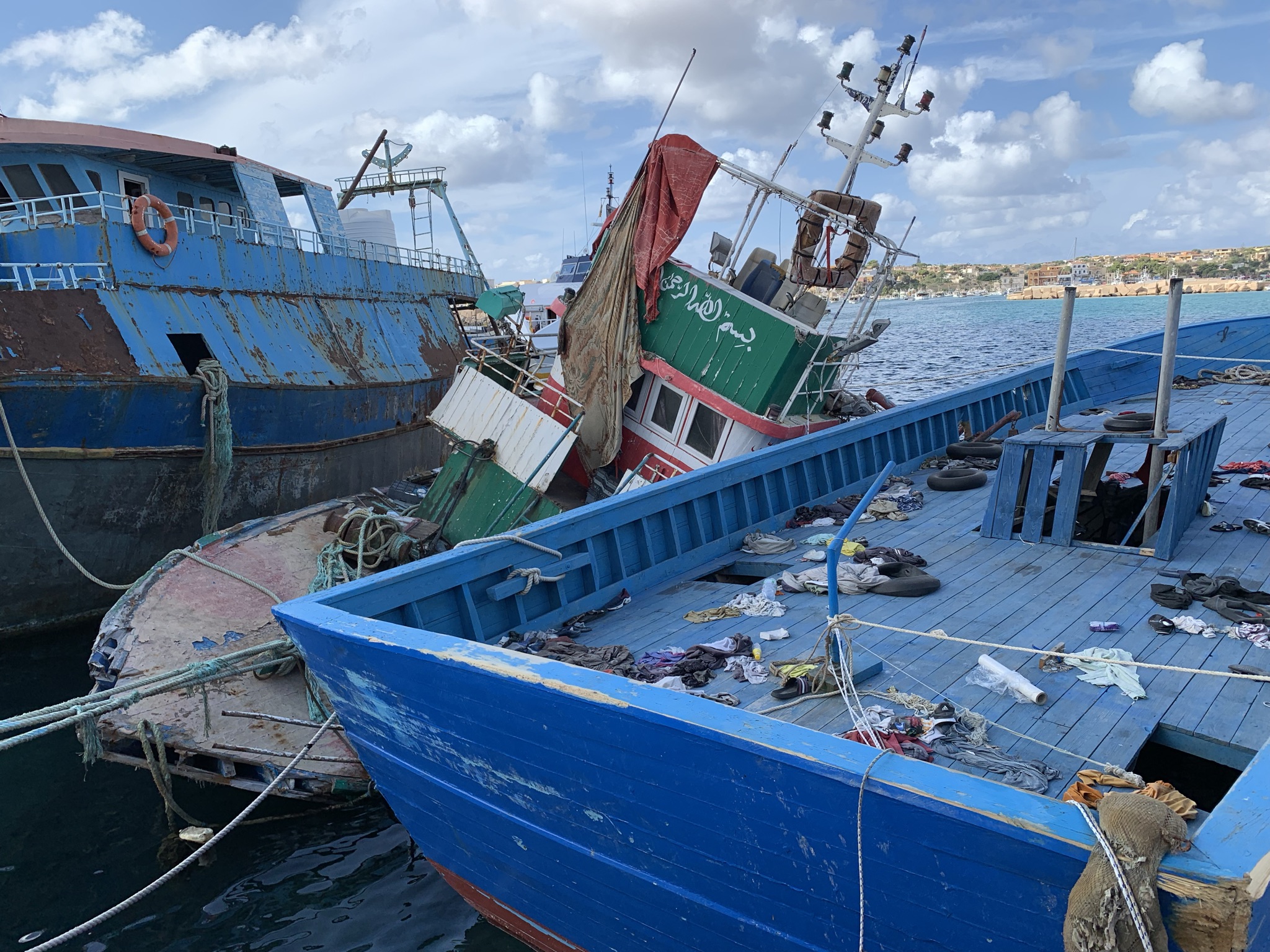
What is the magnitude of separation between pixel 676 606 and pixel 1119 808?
4.05 m

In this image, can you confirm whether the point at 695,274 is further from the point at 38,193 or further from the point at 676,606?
the point at 38,193

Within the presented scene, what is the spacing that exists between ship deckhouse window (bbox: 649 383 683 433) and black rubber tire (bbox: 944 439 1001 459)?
10.9 feet

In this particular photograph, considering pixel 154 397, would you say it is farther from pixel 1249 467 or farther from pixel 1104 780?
pixel 1249 467

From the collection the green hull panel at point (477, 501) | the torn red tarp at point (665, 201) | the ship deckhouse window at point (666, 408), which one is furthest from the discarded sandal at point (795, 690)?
the torn red tarp at point (665, 201)

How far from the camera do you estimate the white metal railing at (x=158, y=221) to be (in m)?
11.9

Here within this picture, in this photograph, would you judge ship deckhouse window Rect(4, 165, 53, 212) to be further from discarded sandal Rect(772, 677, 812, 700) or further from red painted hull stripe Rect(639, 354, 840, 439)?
discarded sandal Rect(772, 677, 812, 700)

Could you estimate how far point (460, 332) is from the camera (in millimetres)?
21500

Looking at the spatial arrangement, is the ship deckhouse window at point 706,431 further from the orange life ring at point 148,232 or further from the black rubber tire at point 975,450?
the orange life ring at point 148,232

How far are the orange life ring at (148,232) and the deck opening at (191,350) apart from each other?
1217 millimetres

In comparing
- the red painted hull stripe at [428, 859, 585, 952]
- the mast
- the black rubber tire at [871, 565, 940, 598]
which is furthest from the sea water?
the red painted hull stripe at [428, 859, 585, 952]

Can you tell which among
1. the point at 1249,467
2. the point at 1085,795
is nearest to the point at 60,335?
the point at 1085,795

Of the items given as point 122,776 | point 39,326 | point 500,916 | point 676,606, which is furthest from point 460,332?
point 500,916

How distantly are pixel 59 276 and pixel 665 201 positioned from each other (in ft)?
27.9

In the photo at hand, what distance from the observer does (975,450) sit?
9.91 m
